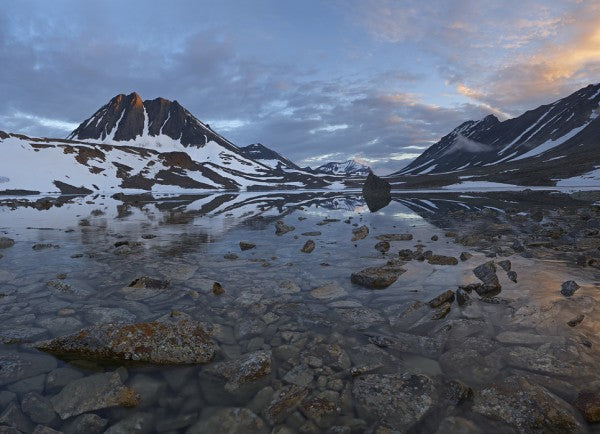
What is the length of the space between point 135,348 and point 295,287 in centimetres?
557

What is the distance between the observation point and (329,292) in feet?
36.5

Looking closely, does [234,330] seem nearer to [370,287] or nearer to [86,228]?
[370,287]

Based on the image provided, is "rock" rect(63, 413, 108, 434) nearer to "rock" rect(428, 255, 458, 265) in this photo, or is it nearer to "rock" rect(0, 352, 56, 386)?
"rock" rect(0, 352, 56, 386)

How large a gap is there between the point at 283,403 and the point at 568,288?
9.44m

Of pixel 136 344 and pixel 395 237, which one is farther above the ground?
pixel 136 344

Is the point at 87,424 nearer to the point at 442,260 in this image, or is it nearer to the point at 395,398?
the point at 395,398

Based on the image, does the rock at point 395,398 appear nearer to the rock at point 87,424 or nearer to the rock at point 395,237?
the rock at point 87,424

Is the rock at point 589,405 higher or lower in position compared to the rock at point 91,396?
lower

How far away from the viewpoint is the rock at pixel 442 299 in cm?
973

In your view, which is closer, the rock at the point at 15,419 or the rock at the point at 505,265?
the rock at the point at 15,419

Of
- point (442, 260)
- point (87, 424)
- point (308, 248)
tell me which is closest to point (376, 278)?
point (442, 260)

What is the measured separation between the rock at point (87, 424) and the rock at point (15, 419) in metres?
0.53

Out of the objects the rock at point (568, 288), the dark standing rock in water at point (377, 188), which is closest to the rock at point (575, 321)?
the rock at point (568, 288)

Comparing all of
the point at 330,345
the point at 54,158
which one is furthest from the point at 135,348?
the point at 54,158
